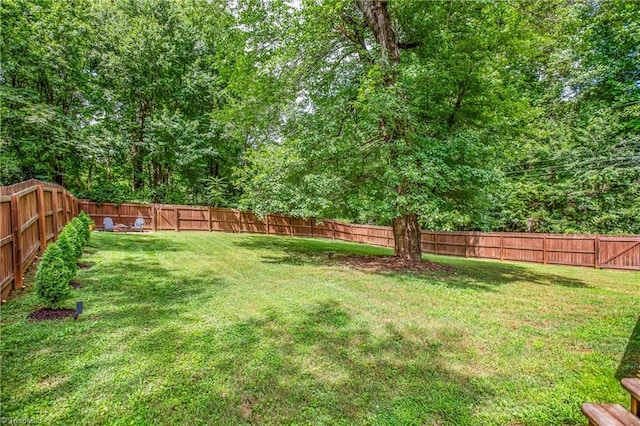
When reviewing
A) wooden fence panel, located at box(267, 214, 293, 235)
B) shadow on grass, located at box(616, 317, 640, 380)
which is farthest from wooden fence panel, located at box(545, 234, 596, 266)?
wooden fence panel, located at box(267, 214, 293, 235)

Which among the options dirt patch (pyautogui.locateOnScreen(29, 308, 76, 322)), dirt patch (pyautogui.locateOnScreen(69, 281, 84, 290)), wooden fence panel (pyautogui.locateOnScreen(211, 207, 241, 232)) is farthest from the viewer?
wooden fence panel (pyautogui.locateOnScreen(211, 207, 241, 232))

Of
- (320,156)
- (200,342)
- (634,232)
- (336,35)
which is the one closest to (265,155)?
(320,156)

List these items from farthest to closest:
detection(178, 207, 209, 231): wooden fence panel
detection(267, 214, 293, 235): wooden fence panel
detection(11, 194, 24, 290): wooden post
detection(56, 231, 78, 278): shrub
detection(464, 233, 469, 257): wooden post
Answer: detection(267, 214, 293, 235): wooden fence panel < detection(178, 207, 209, 231): wooden fence panel < detection(464, 233, 469, 257): wooden post < detection(56, 231, 78, 278): shrub < detection(11, 194, 24, 290): wooden post

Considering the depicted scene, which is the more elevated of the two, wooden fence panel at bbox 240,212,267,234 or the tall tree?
the tall tree

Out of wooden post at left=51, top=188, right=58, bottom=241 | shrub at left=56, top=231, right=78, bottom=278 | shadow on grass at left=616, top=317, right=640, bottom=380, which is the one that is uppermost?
wooden post at left=51, top=188, right=58, bottom=241

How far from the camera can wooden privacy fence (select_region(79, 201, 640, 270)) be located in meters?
11.3

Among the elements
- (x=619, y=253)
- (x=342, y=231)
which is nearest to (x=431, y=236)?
(x=342, y=231)

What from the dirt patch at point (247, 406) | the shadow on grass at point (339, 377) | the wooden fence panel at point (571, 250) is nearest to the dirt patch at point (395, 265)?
the shadow on grass at point (339, 377)

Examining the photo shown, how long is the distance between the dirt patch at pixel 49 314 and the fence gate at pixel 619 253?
1513 centimetres

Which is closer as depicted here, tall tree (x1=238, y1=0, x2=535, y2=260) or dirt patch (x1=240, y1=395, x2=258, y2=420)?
dirt patch (x1=240, y1=395, x2=258, y2=420)

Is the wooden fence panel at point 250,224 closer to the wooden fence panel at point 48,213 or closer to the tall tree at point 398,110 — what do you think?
the tall tree at point 398,110

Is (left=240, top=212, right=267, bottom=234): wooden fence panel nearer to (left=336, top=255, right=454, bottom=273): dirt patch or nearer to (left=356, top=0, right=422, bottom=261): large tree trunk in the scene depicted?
(left=336, top=255, right=454, bottom=273): dirt patch

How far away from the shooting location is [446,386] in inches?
111

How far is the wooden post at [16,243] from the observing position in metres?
4.57
